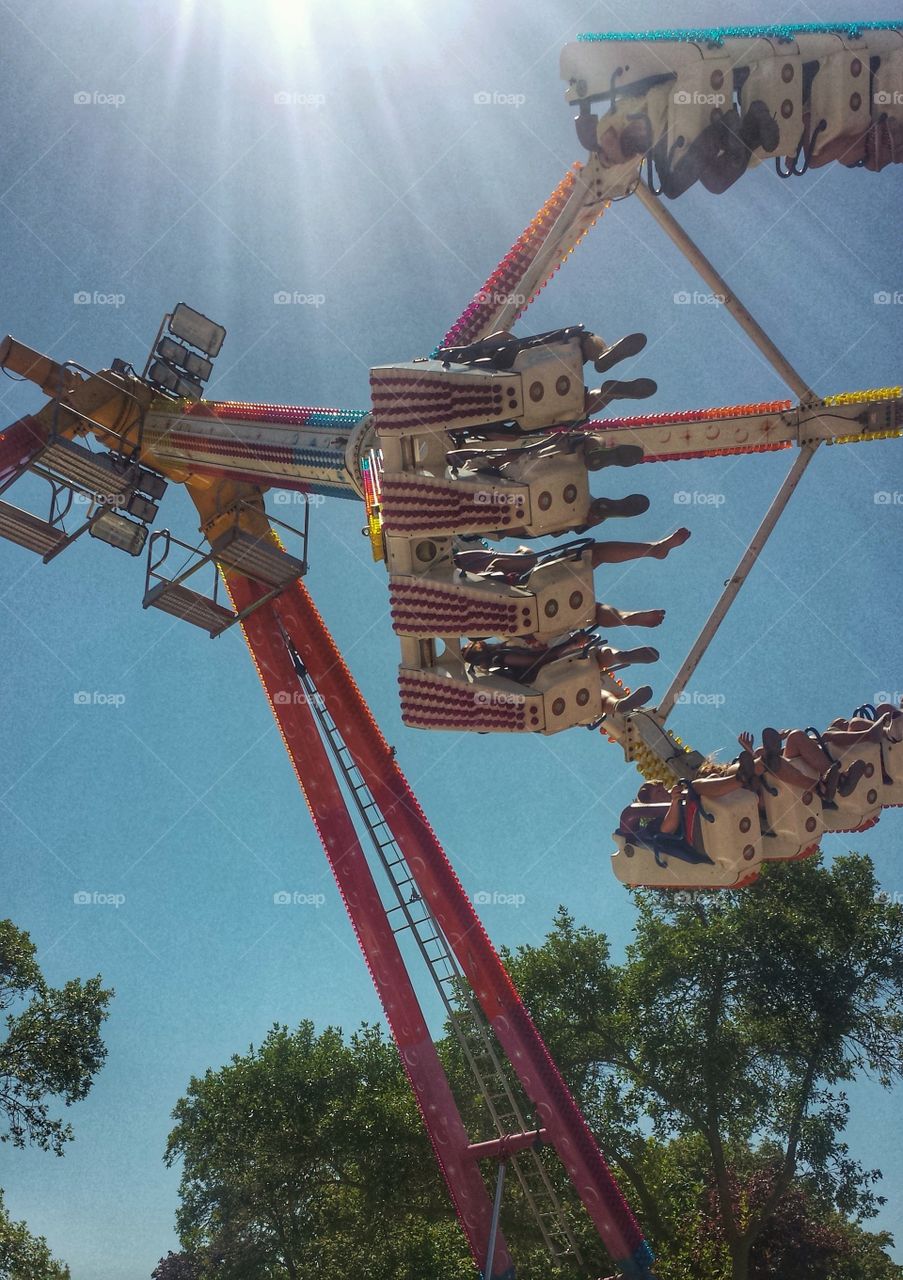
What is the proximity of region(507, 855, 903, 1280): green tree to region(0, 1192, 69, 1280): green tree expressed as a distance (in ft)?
44.2

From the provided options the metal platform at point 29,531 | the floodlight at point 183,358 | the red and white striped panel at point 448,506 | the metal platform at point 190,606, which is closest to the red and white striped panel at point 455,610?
the red and white striped panel at point 448,506

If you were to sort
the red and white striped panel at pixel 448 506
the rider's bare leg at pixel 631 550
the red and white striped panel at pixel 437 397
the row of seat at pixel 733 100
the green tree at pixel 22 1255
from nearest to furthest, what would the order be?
the red and white striped panel at pixel 448 506, the red and white striped panel at pixel 437 397, the rider's bare leg at pixel 631 550, the row of seat at pixel 733 100, the green tree at pixel 22 1255

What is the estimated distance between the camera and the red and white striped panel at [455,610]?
46.2 ft

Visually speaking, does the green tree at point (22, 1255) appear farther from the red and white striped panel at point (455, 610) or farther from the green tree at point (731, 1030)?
the red and white striped panel at point (455, 610)

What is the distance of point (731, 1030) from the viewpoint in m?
34.2

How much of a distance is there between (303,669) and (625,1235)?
10.1 meters

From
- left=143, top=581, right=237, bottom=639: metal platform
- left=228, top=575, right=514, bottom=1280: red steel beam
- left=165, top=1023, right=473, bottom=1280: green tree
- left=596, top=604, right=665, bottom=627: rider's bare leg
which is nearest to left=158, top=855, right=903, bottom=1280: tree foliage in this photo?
left=165, top=1023, right=473, bottom=1280: green tree

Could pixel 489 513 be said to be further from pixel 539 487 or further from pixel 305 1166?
pixel 305 1166

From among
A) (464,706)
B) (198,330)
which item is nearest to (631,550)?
(464,706)

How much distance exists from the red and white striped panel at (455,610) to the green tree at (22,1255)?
81.0 ft

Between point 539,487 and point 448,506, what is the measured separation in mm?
1107

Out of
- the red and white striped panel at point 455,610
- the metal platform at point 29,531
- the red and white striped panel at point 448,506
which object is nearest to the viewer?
the red and white striped panel at point 448,506

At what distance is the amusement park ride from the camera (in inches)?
551

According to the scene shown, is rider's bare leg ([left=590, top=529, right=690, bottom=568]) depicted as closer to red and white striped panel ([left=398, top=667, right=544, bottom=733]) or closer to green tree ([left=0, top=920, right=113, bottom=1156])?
red and white striped panel ([left=398, top=667, right=544, bottom=733])
